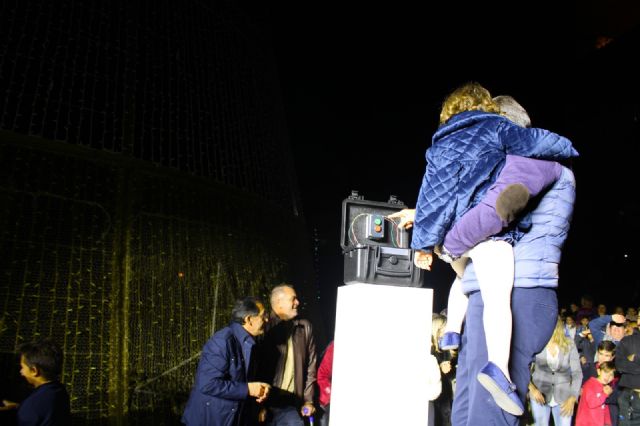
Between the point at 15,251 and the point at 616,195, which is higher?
the point at 616,195

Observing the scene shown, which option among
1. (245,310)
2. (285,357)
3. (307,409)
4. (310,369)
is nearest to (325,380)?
(310,369)

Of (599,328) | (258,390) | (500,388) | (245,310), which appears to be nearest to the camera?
(500,388)

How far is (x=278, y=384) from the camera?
5.16 m

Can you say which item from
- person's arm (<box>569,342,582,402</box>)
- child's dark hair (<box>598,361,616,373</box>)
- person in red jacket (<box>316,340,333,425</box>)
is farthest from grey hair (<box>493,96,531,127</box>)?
child's dark hair (<box>598,361,616,373</box>)

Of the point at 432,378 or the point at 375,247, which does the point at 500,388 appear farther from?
the point at 375,247

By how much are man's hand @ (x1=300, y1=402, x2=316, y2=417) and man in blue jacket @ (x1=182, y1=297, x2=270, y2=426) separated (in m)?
0.66

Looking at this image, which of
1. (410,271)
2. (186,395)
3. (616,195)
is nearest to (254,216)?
(186,395)

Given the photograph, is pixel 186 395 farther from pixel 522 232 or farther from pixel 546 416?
pixel 522 232

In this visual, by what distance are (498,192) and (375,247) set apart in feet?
4.86

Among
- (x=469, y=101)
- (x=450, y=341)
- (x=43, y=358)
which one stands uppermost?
(x=469, y=101)

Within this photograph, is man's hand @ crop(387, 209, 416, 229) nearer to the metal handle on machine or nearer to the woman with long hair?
the metal handle on machine

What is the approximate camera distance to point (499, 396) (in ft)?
6.23

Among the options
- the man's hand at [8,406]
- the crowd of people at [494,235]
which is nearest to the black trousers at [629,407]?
the crowd of people at [494,235]

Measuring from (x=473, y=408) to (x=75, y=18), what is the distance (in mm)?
5443
